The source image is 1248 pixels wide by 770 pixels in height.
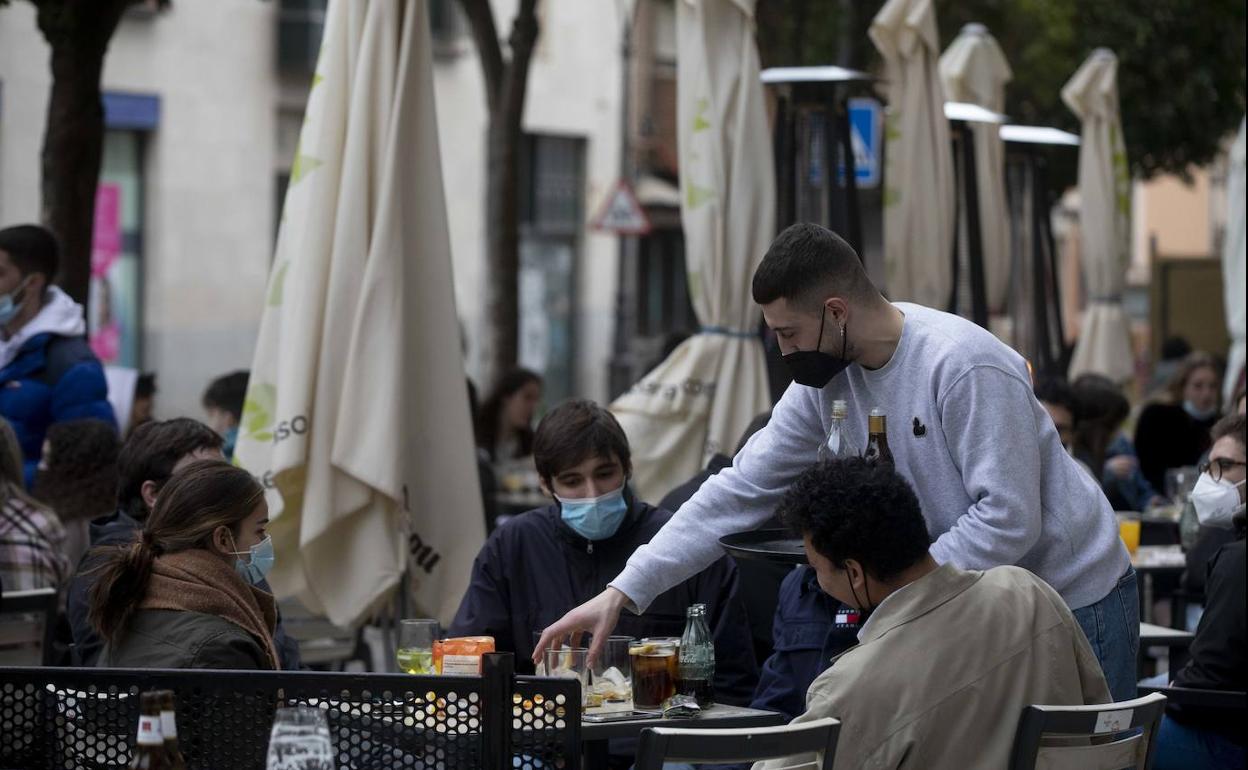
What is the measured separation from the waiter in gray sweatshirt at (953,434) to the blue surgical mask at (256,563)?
2.75ft

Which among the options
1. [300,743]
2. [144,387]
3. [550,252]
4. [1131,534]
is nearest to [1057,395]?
[1131,534]

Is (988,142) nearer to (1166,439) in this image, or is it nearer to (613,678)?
(1166,439)

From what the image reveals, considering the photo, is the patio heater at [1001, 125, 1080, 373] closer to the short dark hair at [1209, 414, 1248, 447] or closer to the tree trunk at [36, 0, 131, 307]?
the short dark hair at [1209, 414, 1248, 447]

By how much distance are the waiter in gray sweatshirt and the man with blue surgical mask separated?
0.70 m

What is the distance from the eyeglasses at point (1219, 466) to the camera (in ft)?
22.1

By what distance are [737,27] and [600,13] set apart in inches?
871

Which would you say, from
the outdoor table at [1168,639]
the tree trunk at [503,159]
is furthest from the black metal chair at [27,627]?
the tree trunk at [503,159]

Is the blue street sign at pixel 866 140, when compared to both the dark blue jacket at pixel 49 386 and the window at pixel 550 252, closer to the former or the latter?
the dark blue jacket at pixel 49 386

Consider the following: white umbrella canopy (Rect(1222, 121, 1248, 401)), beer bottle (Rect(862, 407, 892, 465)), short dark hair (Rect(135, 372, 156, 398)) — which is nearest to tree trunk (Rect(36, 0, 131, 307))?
short dark hair (Rect(135, 372, 156, 398))

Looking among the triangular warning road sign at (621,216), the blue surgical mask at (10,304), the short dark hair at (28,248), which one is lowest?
the blue surgical mask at (10,304)

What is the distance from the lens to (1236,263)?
11.2 meters

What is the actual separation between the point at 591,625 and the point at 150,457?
5.91ft

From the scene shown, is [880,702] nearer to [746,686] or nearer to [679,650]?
[679,650]

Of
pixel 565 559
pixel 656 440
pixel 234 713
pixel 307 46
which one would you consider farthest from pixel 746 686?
pixel 307 46
